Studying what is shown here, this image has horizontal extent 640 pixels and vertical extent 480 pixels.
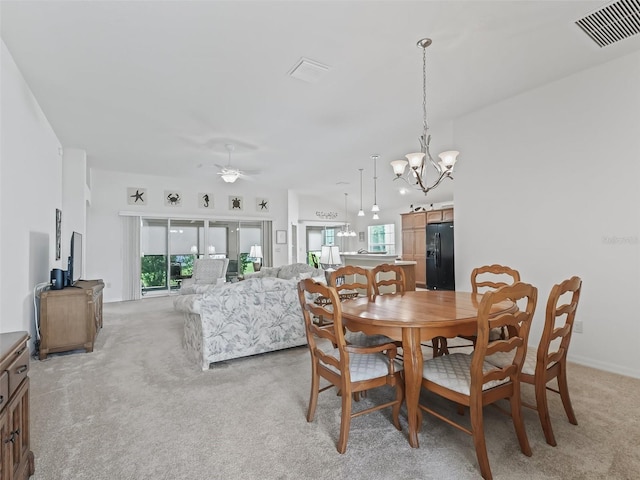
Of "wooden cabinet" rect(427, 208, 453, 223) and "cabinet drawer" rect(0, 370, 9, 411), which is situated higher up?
"wooden cabinet" rect(427, 208, 453, 223)

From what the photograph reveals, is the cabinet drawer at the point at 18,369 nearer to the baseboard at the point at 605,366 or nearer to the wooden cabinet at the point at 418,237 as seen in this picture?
the baseboard at the point at 605,366

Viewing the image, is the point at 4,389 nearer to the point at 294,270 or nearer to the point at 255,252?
the point at 294,270

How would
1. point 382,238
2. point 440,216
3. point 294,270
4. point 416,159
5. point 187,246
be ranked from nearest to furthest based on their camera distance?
1. point 416,159
2. point 294,270
3. point 440,216
4. point 187,246
5. point 382,238

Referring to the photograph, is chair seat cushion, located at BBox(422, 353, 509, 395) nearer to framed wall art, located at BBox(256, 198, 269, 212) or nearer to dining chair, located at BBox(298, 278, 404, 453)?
dining chair, located at BBox(298, 278, 404, 453)

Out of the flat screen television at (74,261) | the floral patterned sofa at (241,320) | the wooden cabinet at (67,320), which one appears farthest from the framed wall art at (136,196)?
the floral patterned sofa at (241,320)

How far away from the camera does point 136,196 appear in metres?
7.33

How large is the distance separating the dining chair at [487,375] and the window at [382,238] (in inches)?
328

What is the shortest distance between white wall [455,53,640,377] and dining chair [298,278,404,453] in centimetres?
242

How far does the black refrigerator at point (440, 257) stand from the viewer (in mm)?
7364

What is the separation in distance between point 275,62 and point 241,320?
2.51 m

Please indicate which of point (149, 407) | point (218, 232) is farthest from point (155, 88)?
point (218, 232)

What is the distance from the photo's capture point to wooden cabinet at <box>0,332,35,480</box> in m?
1.27

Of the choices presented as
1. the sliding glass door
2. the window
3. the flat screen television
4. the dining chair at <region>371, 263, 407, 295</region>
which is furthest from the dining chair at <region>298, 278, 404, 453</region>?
the window

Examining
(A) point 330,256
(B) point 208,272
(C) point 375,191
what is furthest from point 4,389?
(C) point 375,191
